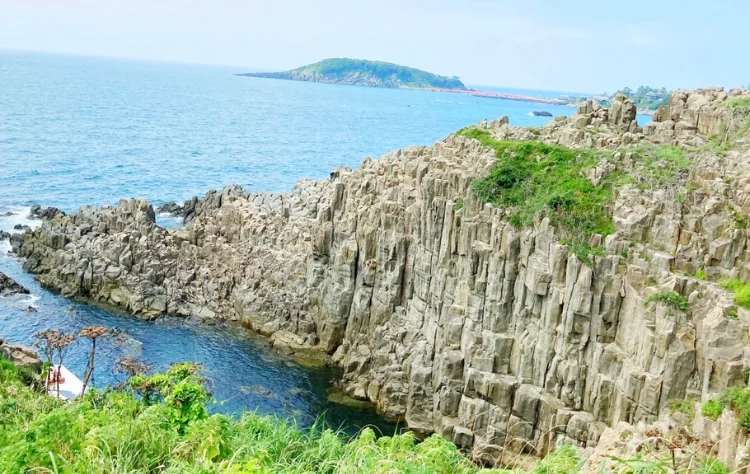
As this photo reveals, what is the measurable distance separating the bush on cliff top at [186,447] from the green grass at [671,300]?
1283 centimetres

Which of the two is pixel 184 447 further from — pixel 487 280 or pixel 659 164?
pixel 659 164

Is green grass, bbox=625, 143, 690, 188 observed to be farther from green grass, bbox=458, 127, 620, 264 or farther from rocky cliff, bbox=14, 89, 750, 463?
green grass, bbox=458, 127, 620, 264

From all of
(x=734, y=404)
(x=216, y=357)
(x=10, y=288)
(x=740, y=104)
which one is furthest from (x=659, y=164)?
(x=10, y=288)

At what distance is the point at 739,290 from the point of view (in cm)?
2839

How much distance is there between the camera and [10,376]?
3009 cm

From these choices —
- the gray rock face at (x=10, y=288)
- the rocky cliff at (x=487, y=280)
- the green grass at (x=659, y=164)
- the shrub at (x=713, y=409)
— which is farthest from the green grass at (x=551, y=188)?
the gray rock face at (x=10, y=288)

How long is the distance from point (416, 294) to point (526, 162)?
407 inches

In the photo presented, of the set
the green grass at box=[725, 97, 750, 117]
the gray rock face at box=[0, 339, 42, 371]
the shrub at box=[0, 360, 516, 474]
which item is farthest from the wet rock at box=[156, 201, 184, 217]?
the shrub at box=[0, 360, 516, 474]

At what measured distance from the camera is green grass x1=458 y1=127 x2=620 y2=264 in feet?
114

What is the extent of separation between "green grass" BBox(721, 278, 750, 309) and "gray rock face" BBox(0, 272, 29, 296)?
1879 inches

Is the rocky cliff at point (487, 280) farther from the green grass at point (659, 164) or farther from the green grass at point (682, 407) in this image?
the green grass at point (682, 407)

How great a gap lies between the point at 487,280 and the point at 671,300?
10.4 meters

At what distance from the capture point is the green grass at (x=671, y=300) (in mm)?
28953

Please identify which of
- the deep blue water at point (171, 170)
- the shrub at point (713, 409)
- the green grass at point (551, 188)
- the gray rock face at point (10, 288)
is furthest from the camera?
the gray rock face at point (10, 288)
